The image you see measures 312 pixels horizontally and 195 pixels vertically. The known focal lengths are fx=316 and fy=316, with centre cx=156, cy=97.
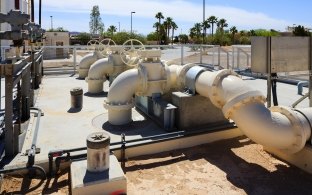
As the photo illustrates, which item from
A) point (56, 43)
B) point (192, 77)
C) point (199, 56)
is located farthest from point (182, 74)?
point (56, 43)

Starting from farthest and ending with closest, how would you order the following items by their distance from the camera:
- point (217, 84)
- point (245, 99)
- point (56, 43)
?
point (56, 43) → point (217, 84) → point (245, 99)

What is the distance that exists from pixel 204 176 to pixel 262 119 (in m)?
1.20

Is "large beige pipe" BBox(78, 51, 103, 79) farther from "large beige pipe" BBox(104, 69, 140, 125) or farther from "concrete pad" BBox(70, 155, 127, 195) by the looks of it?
"concrete pad" BBox(70, 155, 127, 195)

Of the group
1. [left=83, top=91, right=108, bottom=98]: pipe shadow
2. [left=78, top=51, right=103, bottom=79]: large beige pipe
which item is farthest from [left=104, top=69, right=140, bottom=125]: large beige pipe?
[left=78, top=51, right=103, bottom=79]: large beige pipe

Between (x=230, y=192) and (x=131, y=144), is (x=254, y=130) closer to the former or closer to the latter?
(x=230, y=192)

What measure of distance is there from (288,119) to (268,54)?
1.90 m

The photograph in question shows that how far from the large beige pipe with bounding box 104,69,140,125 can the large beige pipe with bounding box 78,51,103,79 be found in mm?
7021

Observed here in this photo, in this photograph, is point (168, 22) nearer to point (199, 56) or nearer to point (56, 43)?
point (56, 43)

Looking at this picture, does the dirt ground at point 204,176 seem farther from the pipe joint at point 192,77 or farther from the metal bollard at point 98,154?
the pipe joint at point 192,77

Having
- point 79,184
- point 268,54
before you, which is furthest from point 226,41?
point 79,184

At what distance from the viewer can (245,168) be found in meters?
4.98

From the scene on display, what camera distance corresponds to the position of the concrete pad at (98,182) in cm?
388

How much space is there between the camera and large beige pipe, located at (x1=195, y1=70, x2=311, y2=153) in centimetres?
447

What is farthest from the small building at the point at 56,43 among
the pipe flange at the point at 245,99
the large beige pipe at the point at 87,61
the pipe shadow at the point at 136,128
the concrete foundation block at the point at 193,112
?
the pipe flange at the point at 245,99
